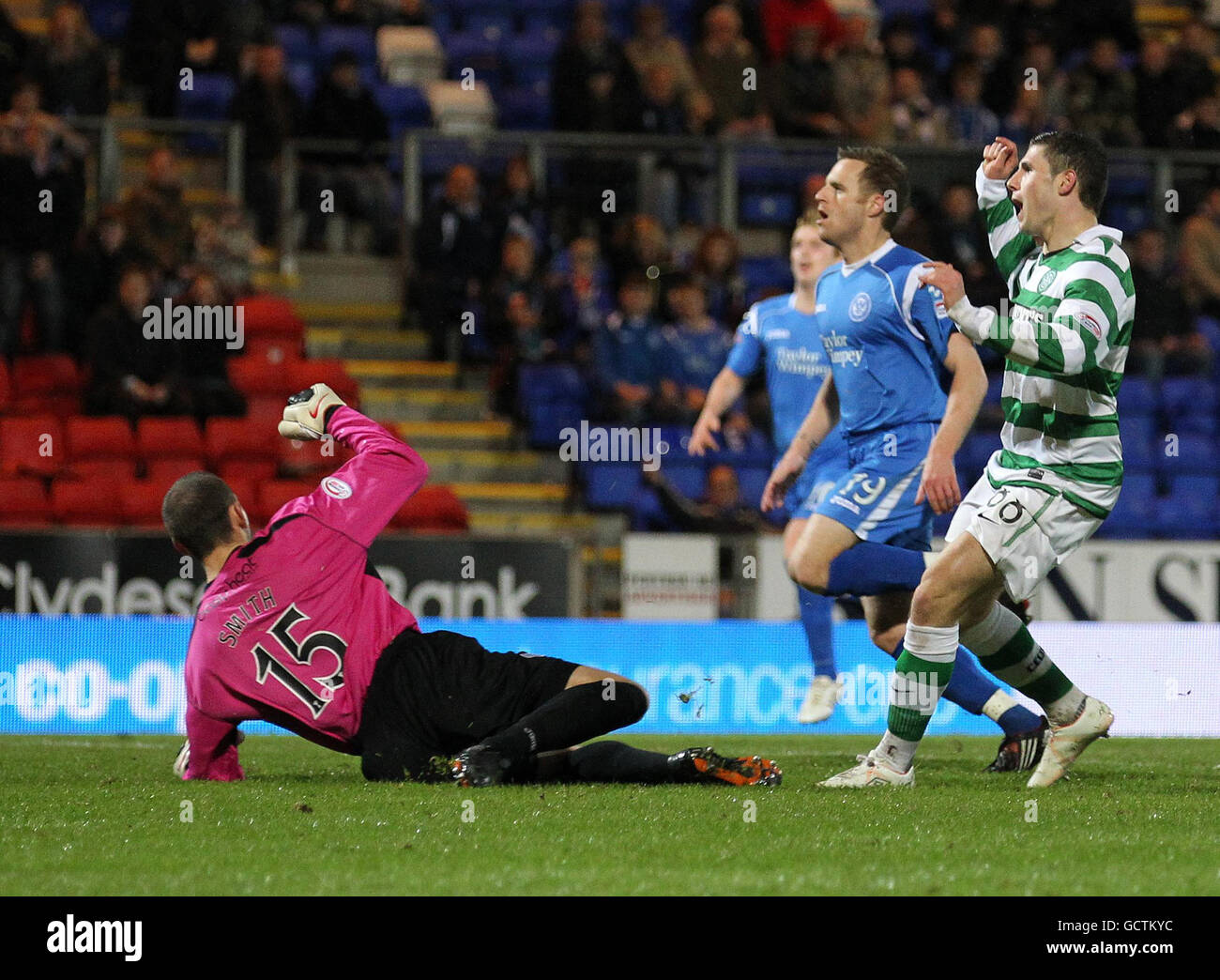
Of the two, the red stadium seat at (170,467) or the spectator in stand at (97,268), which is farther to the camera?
the spectator in stand at (97,268)

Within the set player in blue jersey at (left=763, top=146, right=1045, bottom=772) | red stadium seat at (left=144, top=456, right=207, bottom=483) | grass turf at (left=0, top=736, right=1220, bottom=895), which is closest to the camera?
grass turf at (left=0, top=736, right=1220, bottom=895)

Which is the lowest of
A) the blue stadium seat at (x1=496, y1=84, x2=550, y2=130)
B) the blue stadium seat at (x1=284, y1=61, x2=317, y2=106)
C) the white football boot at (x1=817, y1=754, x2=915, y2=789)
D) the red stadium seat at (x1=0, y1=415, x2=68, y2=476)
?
the white football boot at (x1=817, y1=754, x2=915, y2=789)

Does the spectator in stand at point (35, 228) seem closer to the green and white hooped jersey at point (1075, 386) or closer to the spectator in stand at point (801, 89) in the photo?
the spectator in stand at point (801, 89)

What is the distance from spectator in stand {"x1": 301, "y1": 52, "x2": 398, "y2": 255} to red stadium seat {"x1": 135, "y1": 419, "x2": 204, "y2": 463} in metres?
3.00

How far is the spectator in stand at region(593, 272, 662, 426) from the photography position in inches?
516

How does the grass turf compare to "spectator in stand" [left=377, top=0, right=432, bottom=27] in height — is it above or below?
below

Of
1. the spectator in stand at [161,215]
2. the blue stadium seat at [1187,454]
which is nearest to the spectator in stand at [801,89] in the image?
the blue stadium seat at [1187,454]

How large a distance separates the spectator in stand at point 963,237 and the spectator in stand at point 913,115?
0.88 metres

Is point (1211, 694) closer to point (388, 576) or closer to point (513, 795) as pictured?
point (388, 576)

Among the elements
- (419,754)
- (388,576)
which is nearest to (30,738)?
(388,576)

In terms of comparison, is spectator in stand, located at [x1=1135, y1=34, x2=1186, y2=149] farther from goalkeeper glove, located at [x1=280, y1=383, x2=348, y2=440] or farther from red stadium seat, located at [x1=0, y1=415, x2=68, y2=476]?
goalkeeper glove, located at [x1=280, y1=383, x2=348, y2=440]

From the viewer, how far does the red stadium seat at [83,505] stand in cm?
1155

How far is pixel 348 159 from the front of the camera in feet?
48.0

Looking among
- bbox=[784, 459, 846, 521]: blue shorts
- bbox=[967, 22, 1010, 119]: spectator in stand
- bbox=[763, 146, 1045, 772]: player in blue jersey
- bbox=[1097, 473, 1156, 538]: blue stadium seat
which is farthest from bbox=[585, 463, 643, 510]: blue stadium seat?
bbox=[763, 146, 1045, 772]: player in blue jersey
